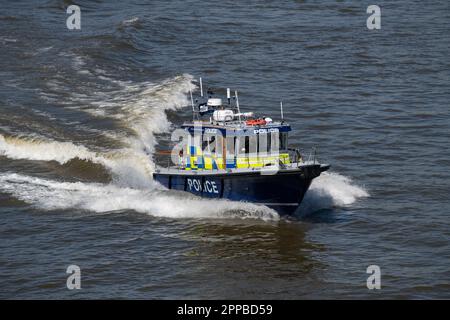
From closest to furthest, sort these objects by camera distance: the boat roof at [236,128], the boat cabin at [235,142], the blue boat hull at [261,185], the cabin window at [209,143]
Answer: the blue boat hull at [261,185], the boat roof at [236,128], the boat cabin at [235,142], the cabin window at [209,143]

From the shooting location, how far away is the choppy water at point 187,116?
25.2 m

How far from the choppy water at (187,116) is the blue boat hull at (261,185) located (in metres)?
0.42

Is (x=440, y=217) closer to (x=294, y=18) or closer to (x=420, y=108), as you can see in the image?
(x=420, y=108)

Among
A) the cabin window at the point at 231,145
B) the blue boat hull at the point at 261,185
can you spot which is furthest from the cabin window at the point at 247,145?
the blue boat hull at the point at 261,185

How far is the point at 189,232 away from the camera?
28.2 metres

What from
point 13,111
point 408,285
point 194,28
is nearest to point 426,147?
point 408,285

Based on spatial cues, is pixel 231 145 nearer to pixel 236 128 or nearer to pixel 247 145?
pixel 247 145

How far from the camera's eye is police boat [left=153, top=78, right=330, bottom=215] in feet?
91.9

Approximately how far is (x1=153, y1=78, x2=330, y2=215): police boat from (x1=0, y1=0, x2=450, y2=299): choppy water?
0.59 m

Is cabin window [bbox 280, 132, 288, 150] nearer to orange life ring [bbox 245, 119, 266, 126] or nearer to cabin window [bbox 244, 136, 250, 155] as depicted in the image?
orange life ring [bbox 245, 119, 266, 126]

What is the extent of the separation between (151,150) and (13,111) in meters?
6.89

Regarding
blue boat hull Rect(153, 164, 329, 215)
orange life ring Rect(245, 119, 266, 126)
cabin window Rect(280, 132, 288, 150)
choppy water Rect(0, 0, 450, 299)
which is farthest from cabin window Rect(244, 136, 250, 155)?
choppy water Rect(0, 0, 450, 299)

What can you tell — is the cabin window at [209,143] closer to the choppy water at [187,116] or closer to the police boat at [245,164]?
the police boat at [245,164]

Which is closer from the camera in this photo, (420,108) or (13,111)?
(13,111)
